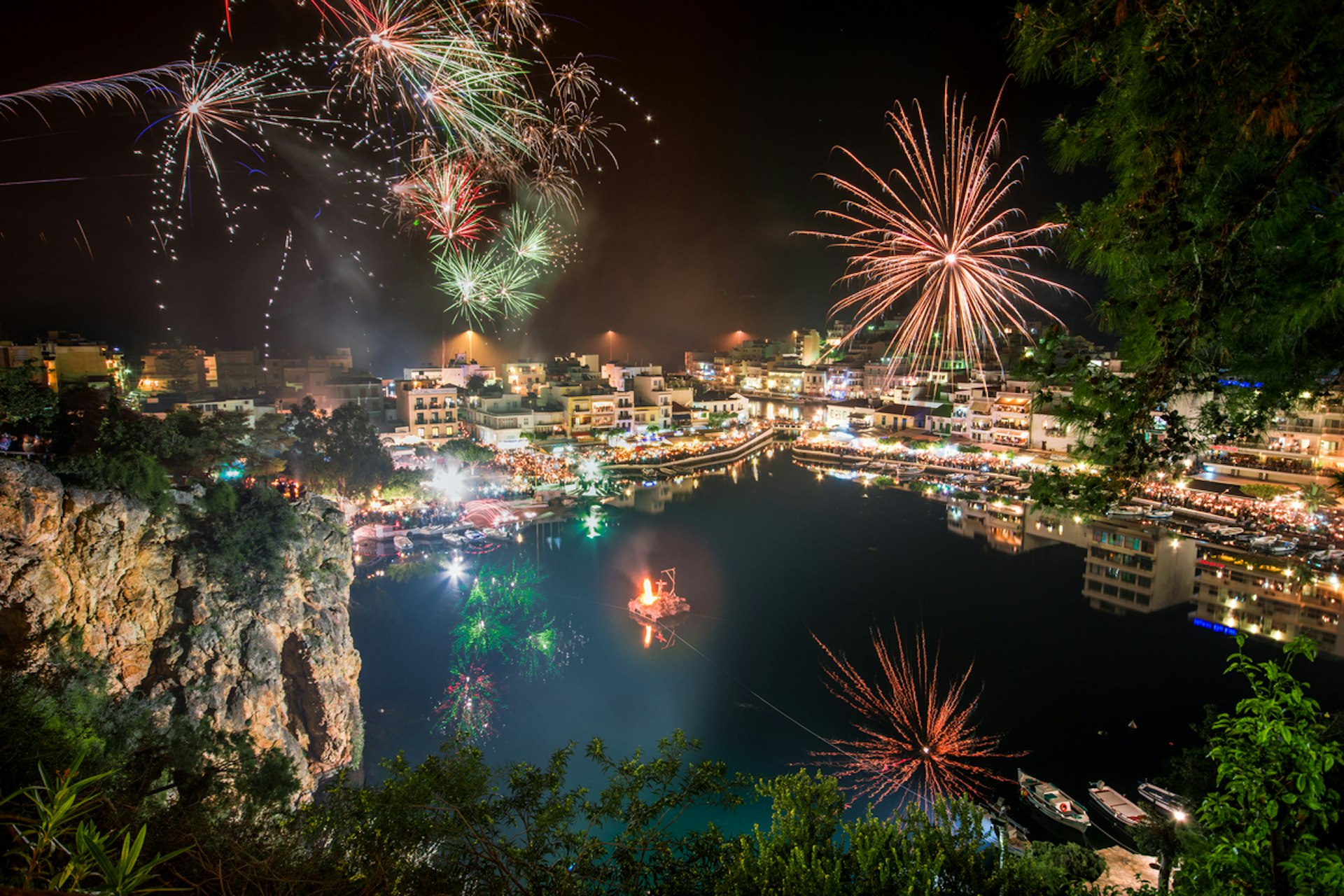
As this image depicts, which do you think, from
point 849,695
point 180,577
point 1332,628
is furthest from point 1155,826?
point 180,577

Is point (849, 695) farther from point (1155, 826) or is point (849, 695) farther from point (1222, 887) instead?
point (1222, 887)

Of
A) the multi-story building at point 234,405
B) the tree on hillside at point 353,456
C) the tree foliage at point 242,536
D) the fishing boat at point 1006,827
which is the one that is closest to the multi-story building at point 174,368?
the multi-story building at point 234,405

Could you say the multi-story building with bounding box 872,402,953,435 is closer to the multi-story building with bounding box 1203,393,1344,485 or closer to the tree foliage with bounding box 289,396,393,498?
the multi-story building with bounding box 1203,393,1344,485

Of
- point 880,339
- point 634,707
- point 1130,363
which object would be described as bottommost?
point 634,707

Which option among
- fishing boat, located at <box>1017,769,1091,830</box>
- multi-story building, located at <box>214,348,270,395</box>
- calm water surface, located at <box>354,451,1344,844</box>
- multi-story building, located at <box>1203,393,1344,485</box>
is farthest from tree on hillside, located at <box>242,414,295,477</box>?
multi-story building, located at <box>1203,393,1344,485</box>

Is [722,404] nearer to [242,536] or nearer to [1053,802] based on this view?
[1053,802]
